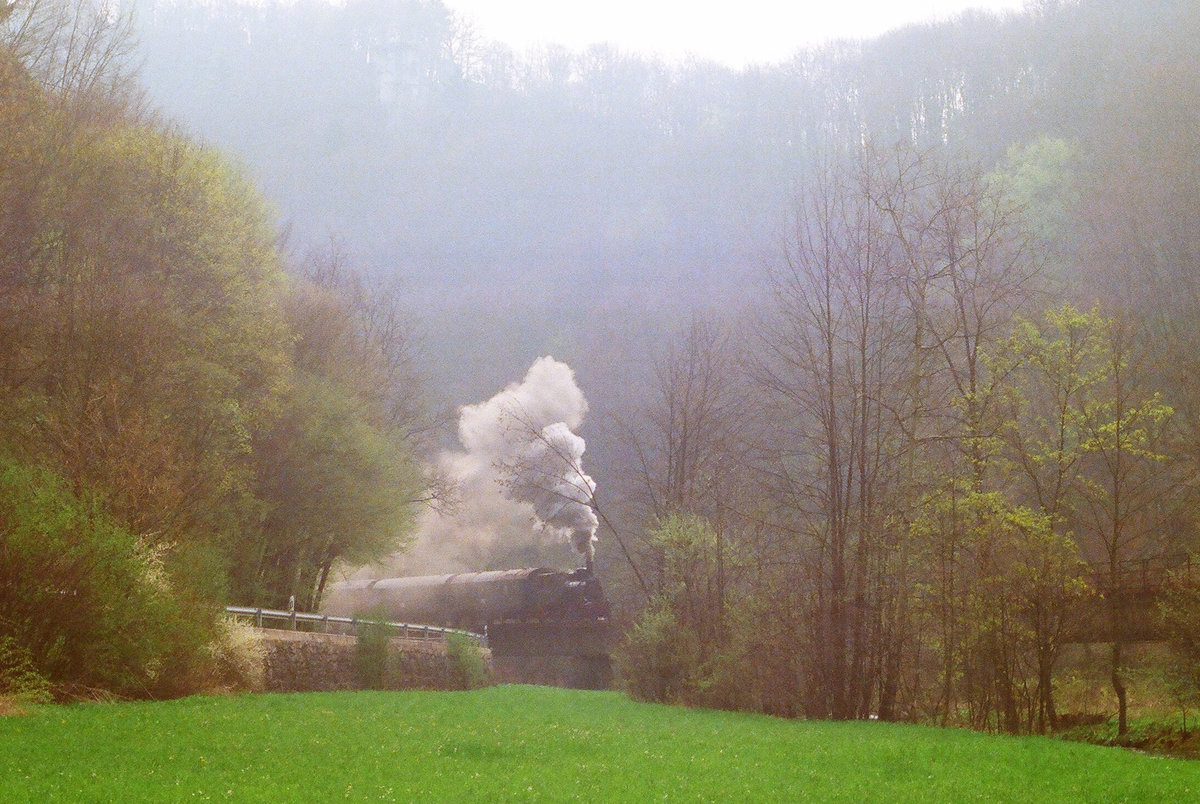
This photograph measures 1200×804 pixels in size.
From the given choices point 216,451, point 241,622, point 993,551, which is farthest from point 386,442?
point 993,551

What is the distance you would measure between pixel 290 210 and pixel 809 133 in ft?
147

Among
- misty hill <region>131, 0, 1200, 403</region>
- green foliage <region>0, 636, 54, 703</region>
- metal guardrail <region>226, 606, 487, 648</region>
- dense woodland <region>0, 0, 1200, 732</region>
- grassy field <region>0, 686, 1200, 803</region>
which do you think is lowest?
grassy field <region>0, 686, 1200, 803</region>

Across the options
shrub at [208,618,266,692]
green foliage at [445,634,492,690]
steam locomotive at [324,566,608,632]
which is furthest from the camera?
steam locomotive at [324,566,608,632]

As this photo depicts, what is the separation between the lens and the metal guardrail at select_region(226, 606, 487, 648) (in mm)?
23578

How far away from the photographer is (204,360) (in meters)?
24.3

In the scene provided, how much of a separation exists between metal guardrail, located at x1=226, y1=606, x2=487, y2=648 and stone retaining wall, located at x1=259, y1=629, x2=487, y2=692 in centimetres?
45

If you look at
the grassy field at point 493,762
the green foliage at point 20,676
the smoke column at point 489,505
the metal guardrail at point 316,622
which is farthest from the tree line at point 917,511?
the smoke column at point 489,505

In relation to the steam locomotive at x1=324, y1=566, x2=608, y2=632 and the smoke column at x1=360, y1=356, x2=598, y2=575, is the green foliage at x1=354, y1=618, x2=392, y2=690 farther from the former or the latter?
the smoke column at x1=360, y1=356, x2=598, y2=575

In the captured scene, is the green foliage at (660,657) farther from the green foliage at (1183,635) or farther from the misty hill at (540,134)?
the misty hill at (540,134)

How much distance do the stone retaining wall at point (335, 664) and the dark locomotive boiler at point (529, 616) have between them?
6.44m

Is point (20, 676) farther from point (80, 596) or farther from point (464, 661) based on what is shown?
point (464, 661)

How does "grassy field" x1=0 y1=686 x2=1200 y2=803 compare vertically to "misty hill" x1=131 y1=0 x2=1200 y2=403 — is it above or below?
below

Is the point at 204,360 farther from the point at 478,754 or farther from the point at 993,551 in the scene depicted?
the point at 993,551

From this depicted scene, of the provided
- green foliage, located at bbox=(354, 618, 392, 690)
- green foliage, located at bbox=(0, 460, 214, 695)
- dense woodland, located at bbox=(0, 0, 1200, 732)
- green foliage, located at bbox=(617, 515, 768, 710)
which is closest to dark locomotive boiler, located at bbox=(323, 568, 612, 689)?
dense woodland, located at bbox=(0, 0, 1200, 732)
